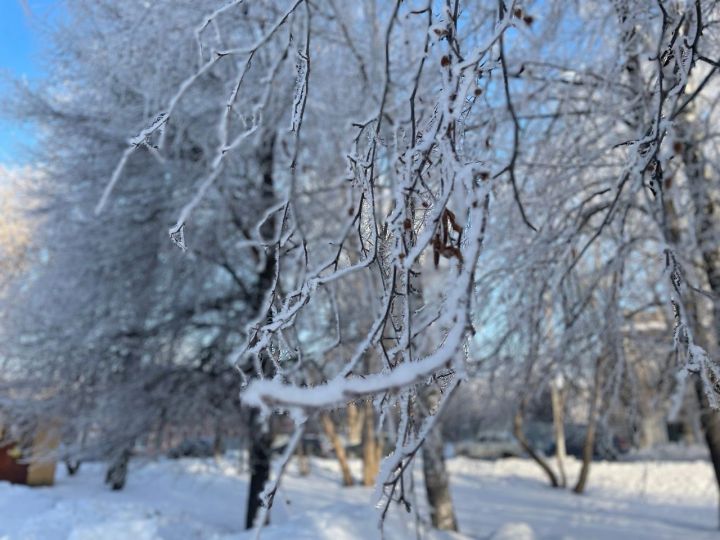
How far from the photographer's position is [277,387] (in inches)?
27.8

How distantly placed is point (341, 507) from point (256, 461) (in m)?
2.18

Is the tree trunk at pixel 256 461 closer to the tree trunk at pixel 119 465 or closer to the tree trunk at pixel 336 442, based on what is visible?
the tree trunk at pixel 119 465

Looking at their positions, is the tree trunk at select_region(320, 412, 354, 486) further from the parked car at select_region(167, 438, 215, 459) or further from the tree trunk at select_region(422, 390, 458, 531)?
the tree trunk at select_region(422, 390, 458, 531)

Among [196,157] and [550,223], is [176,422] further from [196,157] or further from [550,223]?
[550,223]

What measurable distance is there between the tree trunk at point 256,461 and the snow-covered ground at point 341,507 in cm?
45

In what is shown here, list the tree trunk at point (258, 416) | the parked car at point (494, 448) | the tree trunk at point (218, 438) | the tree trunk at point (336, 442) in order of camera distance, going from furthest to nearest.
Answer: the parked car at point (494, 448) → the tree trunk at point (336, 442) → the tree trunk at point (258, 416) → the tree trunk at point (218, 438)

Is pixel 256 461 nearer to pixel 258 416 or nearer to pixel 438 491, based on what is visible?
pixel 258 416

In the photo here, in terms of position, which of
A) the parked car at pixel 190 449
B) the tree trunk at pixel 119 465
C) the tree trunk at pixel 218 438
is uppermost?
the tree trunk at pixel 218 438

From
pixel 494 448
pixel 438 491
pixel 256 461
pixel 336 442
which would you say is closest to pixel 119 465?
pixel 256 461

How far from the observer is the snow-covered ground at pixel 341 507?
5.95 meters

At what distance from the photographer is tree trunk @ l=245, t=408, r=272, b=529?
8.11 meters

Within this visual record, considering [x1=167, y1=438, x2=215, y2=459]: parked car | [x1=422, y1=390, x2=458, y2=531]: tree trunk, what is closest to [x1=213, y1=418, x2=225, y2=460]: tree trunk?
[x1=167, y1=438, x2=215, y2=459]: parked car

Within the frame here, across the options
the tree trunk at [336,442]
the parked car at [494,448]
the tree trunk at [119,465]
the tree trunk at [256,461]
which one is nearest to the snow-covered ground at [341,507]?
the tree trunk at [119,465]

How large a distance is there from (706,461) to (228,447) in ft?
52.2
